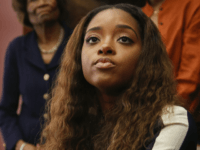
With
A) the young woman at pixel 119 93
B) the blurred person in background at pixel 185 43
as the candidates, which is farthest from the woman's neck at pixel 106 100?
the blurred person in background at pixel 185 43

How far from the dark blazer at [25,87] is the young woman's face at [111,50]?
1.34 ft

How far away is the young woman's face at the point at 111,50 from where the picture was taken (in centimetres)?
60

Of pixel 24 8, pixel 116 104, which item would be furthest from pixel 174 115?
pixel 24 8

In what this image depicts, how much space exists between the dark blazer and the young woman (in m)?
0.28

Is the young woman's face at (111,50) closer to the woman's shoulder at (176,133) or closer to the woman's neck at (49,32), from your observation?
the woman's shoulder at (176,133)

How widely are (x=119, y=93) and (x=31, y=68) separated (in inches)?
20.6

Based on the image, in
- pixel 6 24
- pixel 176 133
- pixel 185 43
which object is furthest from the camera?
pixel 6 24

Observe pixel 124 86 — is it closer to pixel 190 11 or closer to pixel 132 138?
pixel 132 138

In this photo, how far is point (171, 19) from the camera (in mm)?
908

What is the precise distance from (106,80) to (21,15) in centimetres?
70

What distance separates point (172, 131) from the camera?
54 cm

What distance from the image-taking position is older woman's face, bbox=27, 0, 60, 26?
104 centimetres

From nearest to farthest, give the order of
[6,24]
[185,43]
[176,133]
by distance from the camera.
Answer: [176,133], [185,43], [6,24]

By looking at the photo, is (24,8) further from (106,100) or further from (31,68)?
(106,100)
